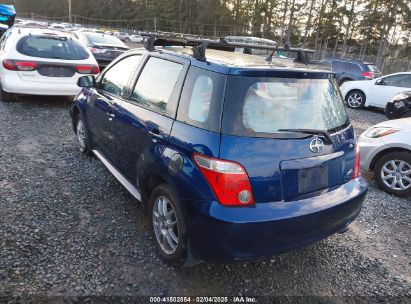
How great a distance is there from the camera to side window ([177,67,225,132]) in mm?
2299

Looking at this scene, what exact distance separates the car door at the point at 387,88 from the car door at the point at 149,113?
962 centimetres

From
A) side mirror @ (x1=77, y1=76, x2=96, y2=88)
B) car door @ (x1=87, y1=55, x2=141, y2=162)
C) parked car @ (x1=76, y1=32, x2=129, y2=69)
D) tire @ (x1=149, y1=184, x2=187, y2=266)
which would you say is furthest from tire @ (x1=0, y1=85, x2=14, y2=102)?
tire @ (x1=149, y1=184, x2=187, y2=266)

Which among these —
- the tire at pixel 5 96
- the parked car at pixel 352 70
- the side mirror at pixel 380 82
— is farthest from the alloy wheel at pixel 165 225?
the parked car at pixel 352 70

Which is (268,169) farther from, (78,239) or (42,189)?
(42,189)

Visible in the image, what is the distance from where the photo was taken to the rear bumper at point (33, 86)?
6.68 metres

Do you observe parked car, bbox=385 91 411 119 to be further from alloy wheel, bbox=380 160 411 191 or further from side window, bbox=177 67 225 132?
side window, bbox=177 67 225 132

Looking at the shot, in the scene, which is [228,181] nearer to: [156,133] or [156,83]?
[156,133]

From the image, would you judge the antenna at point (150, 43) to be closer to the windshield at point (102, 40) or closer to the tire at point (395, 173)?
the tire at point (395, 173)

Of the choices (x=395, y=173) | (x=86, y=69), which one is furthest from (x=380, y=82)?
(x=86, y=69)

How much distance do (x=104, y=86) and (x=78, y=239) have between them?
6.20ft

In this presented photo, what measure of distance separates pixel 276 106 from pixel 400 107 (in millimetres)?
7177

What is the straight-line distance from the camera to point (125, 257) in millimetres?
2867

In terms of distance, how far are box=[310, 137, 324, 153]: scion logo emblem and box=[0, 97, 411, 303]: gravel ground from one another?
1.11 metres

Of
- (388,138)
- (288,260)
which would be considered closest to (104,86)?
(288,260)
